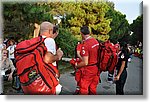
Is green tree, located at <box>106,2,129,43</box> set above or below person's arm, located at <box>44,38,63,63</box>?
above

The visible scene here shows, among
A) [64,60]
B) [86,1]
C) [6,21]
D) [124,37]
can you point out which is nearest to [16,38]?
[6,21]

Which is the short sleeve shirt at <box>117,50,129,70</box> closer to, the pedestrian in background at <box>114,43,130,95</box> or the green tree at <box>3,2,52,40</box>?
the pedestrian in background at <box>114,43,130,95</box>

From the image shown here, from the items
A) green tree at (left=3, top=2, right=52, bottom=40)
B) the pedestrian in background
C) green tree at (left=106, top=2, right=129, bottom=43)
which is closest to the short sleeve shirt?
the pedestrian in background

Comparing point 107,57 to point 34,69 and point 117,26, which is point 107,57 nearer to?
point 117,26

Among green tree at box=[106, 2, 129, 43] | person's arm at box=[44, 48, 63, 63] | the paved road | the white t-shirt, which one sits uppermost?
green tree at box=[106, 2, 129, 43]

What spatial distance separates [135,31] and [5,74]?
61.0 inches

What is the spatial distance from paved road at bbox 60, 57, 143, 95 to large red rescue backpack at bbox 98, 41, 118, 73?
8 centimetres

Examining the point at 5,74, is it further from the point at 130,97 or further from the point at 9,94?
the point at 130,97

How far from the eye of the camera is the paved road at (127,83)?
15.0 feet

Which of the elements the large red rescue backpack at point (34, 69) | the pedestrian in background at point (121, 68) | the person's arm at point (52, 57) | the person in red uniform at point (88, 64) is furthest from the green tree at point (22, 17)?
the pedestrian in background at point (121, 68)

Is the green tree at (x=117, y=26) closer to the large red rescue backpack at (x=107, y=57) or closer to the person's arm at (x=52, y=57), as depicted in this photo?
the large red rescue backpack at (x=107, y=57)

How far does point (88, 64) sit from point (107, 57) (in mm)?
229

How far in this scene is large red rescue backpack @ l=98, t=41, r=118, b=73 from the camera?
461 centimetres

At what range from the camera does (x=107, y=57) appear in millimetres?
4617
